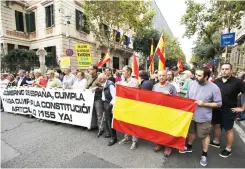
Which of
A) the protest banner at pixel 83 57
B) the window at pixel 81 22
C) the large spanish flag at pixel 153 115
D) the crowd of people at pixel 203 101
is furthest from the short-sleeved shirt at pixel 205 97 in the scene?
the window at pixel 81 22

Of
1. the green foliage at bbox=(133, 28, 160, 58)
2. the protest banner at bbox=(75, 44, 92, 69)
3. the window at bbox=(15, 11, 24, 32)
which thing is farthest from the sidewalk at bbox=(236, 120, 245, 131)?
the green foliage at bbox=(133, 28, 160, 58)

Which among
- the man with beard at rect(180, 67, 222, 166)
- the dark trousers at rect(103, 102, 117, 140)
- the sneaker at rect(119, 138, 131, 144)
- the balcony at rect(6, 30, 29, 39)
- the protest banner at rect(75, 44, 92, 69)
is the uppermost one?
the balcony at rect(6, 30, 29, 39)

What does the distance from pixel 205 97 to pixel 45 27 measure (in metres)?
17.2

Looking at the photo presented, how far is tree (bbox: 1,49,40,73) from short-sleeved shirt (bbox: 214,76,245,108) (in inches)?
571

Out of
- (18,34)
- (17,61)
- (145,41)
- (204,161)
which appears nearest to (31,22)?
(18,34)

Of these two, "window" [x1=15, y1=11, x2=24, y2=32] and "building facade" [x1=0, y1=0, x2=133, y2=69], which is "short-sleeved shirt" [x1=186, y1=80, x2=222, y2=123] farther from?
"window" [x1=15, y1=11, x2=24, y2=32]

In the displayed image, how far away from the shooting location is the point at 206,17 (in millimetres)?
15422

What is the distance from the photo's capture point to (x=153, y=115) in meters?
3.33

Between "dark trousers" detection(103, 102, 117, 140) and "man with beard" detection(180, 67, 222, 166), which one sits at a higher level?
"man with beard" detection(180, 67, 222, 166)

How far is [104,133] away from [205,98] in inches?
105

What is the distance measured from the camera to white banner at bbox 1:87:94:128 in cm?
452

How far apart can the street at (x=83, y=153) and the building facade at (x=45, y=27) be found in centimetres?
1251

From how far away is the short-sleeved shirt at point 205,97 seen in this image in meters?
2.86

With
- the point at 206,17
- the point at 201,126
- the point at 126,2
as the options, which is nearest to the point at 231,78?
the point at 201,126
